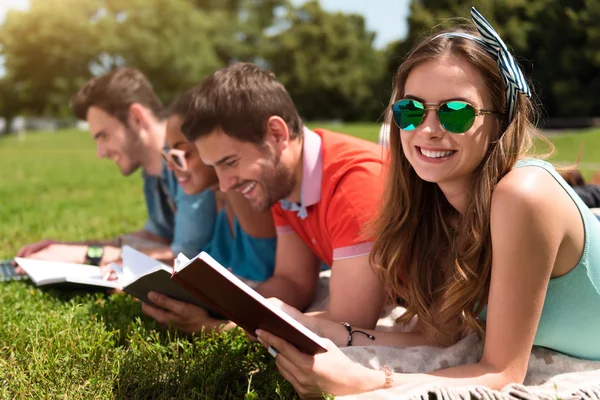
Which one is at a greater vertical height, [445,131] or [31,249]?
[445,131]

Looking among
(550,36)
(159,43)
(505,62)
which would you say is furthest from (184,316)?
(159,43)

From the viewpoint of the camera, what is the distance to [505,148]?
226 cm

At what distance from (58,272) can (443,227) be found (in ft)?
7.67

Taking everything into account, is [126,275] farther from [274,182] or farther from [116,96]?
[116,96]

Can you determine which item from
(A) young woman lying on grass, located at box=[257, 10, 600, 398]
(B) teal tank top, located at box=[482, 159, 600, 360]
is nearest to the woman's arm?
(A) young woman lying on grass, located at box=[257, 10, 600, 398]

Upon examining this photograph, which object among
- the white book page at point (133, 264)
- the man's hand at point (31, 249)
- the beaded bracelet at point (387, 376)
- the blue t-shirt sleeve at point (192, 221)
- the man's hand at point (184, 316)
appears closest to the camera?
the beaded bracelet at point (387, 376)

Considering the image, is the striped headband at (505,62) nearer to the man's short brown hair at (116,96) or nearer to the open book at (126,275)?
the open book at (126,275)

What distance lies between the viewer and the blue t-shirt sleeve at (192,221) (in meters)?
4.06

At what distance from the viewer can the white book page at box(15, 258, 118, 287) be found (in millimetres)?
3574

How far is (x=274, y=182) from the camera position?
314 cm

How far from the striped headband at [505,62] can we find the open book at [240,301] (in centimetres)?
103

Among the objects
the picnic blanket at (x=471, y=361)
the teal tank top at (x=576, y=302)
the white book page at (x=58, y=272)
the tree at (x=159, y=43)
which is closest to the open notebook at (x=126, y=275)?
the white book page at (x=58, y=272)

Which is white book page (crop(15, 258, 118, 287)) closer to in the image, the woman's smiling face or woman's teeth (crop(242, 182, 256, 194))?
woman's teeth (crop(242, 182, 256, 194))

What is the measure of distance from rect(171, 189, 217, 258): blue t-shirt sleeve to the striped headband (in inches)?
86.9
